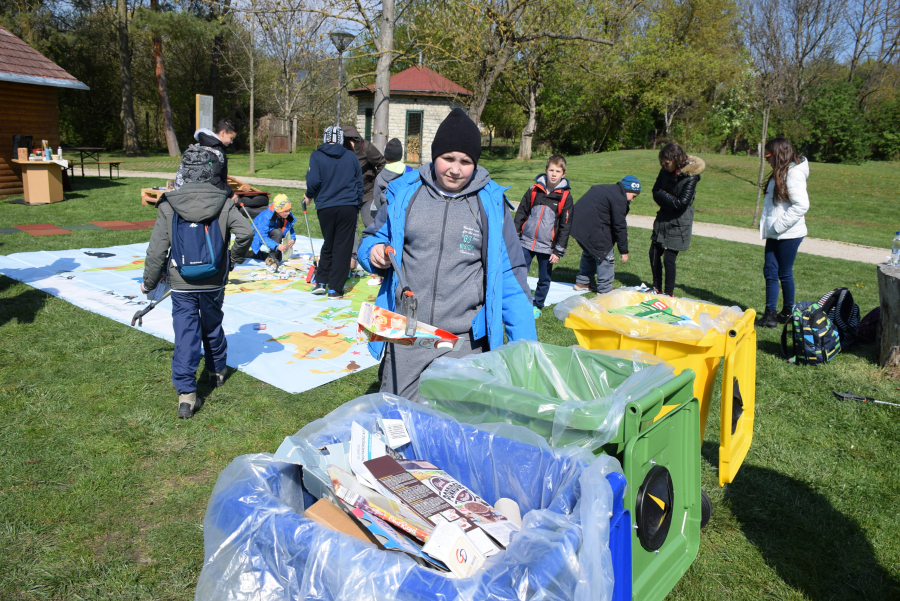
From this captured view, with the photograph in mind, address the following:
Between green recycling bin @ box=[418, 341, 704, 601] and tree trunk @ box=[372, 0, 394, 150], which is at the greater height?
tree trunk @ box=[372, 0, 394, 150]

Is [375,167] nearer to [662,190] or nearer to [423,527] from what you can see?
[662,190]

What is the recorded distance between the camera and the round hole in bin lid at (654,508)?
6.34ft

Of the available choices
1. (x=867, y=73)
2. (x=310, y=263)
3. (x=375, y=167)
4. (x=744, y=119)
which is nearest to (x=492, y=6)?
(x=375, y=167)

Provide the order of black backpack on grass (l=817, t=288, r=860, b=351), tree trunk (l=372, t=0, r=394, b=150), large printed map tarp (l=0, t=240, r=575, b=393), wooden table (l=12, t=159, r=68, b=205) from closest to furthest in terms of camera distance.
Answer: large printed map tarp (l=0, t=240, r=575, b=393) → black backpack on grass (l=817, t=288, r=860, b=351) → tree trunk (l=372, t=0, r=394, b=150) → wooden table (l=12, t=159, r=68, b=205)

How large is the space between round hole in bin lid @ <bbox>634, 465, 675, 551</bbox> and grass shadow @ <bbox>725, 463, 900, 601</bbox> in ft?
3.78

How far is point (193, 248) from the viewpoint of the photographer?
3.84 metres

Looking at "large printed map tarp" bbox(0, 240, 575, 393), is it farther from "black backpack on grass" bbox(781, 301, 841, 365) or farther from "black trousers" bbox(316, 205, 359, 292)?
"black backpack on grass" bbox(781, 301, 841, 365)

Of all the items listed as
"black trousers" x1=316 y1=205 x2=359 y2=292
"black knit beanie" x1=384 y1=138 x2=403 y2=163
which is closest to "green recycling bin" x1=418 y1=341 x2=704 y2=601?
"black trousers" x1=316 y1=205 x2=359 y2=292

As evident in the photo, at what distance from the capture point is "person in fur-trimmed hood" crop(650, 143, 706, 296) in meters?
6.32

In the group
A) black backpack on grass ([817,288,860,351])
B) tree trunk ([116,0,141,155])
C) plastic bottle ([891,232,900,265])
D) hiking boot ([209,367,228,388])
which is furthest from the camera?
tree trunk ([116,0,141,155])

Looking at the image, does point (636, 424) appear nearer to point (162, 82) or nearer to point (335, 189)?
point (335, 189)

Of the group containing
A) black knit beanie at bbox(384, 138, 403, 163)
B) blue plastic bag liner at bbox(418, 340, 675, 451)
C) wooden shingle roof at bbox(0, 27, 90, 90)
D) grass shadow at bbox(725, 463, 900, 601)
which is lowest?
grass shadow at bbox(725, 463, 900, 601)

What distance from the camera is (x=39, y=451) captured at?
347 cm

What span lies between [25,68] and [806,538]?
56.8 feet
